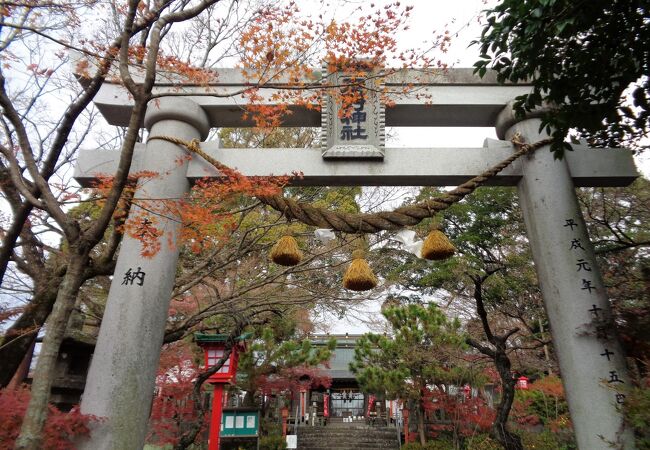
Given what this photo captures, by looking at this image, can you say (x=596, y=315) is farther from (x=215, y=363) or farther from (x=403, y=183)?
(x=215, y=363)

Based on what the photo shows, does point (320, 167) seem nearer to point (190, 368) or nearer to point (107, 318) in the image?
point (107, 318)

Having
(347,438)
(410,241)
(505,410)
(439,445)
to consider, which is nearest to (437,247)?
(410,241)

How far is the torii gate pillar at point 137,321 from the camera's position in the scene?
3.81 metres

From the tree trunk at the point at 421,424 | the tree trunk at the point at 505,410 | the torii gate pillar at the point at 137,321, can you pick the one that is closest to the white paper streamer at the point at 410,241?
the tree trunk at the point at 505,410

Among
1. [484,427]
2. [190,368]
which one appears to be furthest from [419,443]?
[190,368]

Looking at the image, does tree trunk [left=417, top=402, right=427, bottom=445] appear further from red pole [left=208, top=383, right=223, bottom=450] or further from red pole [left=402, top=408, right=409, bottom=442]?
red pole [left=208, top=383, right=223, bottom=450]

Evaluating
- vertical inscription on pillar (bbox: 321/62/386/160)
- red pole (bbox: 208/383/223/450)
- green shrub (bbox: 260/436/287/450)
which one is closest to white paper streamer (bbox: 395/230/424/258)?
vertical inscription on pillar (bbox: 321/62/386/160)

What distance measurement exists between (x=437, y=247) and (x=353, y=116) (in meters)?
1.93

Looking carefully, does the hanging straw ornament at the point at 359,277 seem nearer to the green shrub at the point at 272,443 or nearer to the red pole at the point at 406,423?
the green shrub at the point at 272,443

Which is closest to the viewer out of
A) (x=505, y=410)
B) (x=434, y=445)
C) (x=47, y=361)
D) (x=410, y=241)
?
(x=47, y=361)

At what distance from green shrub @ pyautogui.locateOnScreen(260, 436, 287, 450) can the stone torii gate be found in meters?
10.8

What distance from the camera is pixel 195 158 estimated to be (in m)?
4.97

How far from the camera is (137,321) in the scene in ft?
13.5

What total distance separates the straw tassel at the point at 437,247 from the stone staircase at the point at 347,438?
1409 cm
